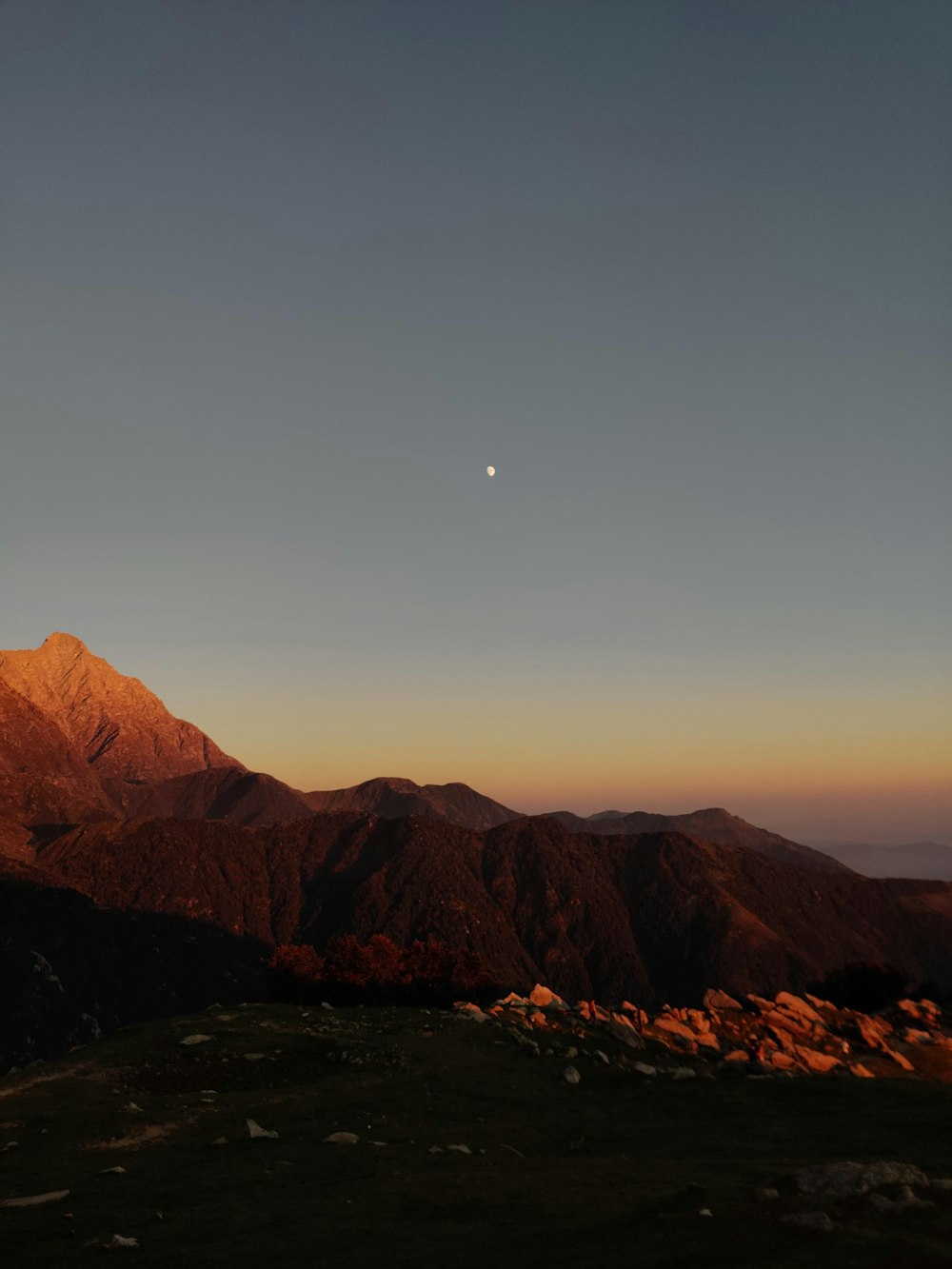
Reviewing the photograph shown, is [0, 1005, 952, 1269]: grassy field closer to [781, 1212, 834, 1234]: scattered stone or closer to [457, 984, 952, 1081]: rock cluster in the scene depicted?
[781, 1212, 834, 1234]: scattered stone

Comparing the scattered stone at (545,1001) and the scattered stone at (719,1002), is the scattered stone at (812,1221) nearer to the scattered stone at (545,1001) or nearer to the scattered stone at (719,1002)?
the scattered stone at (545,1001)

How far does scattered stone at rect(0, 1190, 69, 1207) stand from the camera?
1109 inches

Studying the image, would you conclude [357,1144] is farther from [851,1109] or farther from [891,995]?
[891,995]

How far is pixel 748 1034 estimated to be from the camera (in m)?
84.2

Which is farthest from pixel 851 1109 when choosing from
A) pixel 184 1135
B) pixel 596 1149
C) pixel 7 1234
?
pixel 7 1234

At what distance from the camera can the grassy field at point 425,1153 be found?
21188mm

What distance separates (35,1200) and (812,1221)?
24693 millimetres

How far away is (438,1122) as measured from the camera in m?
40.5

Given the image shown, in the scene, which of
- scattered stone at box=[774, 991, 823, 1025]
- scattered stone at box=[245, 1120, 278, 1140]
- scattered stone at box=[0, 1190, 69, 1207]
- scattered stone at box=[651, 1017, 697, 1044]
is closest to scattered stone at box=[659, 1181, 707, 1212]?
scattered stone at box=[0, 1190, 69, 1207]

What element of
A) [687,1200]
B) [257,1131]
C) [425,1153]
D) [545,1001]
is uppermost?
[687,1200]

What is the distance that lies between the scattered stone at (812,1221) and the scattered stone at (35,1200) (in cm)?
2354

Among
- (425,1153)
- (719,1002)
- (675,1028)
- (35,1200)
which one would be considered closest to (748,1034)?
(719,1002)

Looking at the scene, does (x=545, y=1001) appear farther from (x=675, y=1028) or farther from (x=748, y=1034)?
(x=748, y=1034)

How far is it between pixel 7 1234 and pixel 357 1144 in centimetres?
1446
